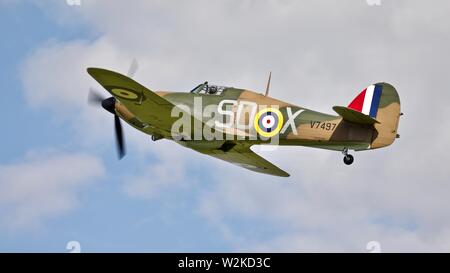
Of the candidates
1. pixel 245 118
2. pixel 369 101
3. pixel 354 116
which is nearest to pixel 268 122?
pixel 245 118

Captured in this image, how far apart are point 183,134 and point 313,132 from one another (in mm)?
3552

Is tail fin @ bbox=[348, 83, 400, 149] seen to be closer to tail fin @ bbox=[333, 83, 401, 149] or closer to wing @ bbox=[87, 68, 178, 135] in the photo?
tail fin @ bbox=[333, 83, 401, 149]

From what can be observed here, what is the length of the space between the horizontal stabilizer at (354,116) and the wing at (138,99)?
14.0 ft

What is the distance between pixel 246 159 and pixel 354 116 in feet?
16.3

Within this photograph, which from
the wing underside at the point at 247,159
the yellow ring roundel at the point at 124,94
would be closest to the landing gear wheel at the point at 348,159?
the wing underside at the point at 247,159

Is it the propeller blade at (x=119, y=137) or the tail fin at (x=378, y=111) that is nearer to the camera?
the tail fin at (x=378, y=111)

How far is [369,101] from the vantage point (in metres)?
22.0

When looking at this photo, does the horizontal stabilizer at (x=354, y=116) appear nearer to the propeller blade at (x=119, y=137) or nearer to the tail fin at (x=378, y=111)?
the tail fin at (x=378, y=111)

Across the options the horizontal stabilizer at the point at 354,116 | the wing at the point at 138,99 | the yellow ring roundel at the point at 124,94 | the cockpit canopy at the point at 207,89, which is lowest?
the horizontal stabilizer at the point at 354,116

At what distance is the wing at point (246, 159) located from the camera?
24022mm

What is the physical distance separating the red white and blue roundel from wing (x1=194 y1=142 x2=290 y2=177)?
3321mm

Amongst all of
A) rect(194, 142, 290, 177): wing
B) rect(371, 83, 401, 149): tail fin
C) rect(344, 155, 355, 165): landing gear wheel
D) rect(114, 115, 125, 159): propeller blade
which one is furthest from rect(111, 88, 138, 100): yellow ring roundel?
rect(371, 83, 401, 149): tail fin

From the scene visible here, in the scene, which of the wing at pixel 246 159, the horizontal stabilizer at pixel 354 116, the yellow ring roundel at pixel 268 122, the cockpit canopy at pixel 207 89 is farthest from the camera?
the wing at pixel 246 159
